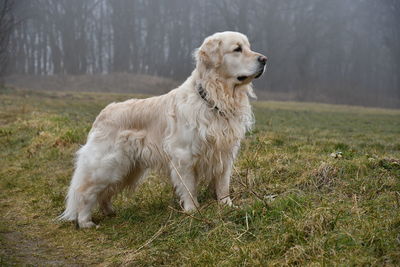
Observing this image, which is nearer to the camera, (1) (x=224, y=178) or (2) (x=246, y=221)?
(2) (x=246, y=221)

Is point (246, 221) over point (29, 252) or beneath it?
over

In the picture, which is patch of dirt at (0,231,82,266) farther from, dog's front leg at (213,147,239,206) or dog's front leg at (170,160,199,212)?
dog's front leg at (213,147,239,206)

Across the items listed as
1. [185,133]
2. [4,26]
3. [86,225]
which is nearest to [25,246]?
[86,225]

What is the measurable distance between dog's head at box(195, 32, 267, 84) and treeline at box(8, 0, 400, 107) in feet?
127

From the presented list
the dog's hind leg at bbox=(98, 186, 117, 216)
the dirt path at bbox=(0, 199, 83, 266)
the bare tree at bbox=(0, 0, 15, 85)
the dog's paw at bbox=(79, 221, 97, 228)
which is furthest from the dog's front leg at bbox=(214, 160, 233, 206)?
the bare tree at bbox=(0, 0, 15, 85)

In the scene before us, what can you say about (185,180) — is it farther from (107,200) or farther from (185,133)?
(107,200)

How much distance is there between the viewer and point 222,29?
44250 millimetres

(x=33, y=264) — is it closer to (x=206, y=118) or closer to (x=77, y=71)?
(x=206, y=118)

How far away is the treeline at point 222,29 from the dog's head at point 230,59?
127 ft

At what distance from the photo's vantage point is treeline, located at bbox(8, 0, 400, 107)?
44281 mm

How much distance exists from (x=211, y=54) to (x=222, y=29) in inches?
1611

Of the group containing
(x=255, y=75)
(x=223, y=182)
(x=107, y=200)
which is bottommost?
(x=107, y=200)

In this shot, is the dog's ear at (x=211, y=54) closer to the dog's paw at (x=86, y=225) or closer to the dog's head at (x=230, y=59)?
the dog's head at (x=230, y=59)

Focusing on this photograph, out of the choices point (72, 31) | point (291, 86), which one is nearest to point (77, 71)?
point (72, 31)
